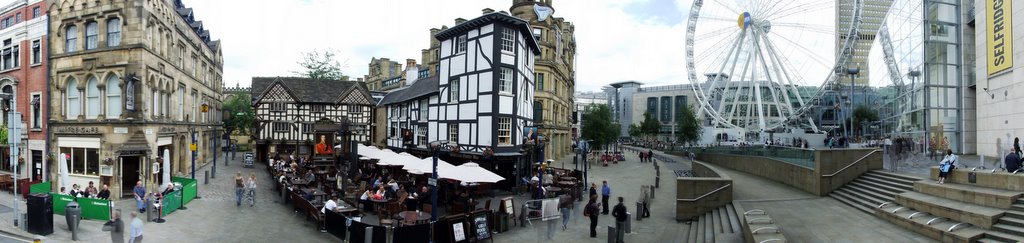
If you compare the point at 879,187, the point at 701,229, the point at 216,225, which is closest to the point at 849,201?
the point at 879,187

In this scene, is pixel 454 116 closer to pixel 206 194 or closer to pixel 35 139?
pixel 206 194

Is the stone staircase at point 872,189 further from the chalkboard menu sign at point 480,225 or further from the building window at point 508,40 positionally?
the building window at point 508,40

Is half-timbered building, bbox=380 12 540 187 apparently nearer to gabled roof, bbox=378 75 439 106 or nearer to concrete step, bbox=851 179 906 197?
gabled roof, bbox=378 75 439 106

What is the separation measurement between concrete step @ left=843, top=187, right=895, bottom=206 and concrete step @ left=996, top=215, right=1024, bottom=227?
3542mm

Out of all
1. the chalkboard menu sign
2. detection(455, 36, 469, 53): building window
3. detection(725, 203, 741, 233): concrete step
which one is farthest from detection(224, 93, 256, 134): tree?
detection(725, 203, 741, 233): concrete step

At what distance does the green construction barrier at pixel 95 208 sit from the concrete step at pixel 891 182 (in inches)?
959

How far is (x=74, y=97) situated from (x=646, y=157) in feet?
133

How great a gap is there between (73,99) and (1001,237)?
3078 cm

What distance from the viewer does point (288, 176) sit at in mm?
24156

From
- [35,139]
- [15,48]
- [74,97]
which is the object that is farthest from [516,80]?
[15,48]

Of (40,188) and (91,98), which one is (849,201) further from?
(40,188)

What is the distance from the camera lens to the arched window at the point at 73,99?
21031 mm

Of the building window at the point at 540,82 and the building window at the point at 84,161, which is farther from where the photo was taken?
the building window at the point at 540,82

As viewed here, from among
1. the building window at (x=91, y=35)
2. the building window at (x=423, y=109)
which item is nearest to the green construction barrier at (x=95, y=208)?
the building window at (x=91, y=35)
